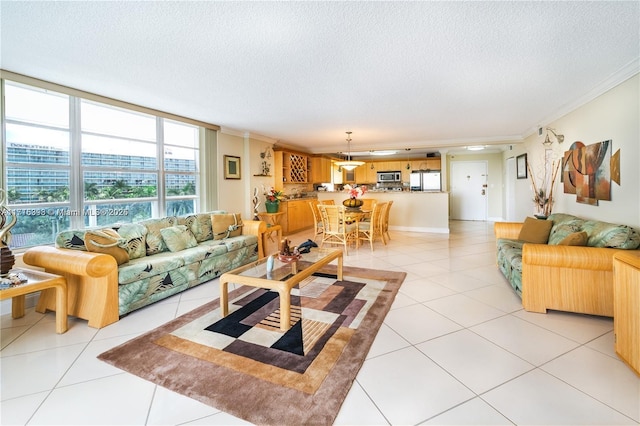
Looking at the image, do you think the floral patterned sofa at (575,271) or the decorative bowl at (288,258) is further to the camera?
the decorative bowl at (288,258)

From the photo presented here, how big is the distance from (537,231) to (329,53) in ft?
10.6

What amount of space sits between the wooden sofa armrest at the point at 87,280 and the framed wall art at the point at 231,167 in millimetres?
3128

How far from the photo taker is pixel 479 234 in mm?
6703

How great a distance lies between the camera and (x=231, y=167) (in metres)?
5.61

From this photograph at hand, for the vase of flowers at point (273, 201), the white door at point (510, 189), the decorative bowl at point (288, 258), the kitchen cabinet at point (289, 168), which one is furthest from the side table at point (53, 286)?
the white door at point (510, 189)

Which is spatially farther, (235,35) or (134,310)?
(134,310)

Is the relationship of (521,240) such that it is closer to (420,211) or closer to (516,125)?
(516,125)

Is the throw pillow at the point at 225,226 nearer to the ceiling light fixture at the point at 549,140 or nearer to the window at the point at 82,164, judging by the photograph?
the window at the point at 82,164

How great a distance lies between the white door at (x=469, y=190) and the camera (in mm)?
9016

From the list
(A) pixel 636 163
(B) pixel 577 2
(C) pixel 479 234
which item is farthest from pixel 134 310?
(C) pixel 479 234

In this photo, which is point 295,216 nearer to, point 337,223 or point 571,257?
point 337,223

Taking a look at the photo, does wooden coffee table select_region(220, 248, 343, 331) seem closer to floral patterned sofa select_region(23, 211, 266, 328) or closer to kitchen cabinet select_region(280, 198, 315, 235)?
floral patterned sofa select_region(23, 211, 266, 328)

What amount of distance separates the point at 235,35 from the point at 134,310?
8.48 feet

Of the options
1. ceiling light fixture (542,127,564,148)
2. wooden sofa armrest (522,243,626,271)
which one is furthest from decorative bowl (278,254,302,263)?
ceiling light fixture (542,127,564,148)
